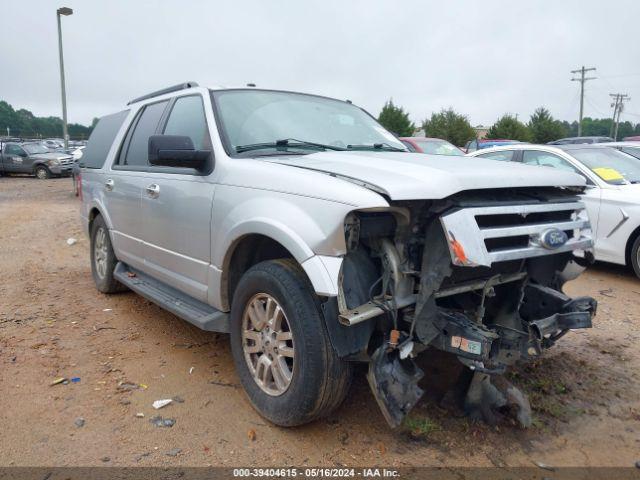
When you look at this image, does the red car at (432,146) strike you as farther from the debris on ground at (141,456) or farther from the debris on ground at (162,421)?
the debris on ground at (141,456)

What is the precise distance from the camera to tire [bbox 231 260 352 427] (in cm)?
269

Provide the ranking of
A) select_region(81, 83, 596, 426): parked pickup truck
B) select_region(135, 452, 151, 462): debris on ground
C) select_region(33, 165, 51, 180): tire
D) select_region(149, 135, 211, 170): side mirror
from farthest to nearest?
select_region(33, 165, 51, 180): tire < select_region(149, 135, 211, 170): side mirror < select_region(135, 452, 151, 462): debris on ground < select_region(81, 83, 596, 426): parked pickup truck

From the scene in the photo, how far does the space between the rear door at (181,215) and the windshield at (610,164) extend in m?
5.07

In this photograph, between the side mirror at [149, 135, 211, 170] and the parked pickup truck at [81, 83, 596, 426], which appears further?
the side mirror at [149, 135, 211, 170]

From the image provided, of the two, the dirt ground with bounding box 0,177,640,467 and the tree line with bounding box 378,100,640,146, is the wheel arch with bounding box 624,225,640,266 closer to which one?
the dirt ground with bounding box 0,177,640,467

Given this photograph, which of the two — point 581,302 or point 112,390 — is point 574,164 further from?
point 112,390

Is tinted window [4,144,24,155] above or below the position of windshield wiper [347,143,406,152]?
below

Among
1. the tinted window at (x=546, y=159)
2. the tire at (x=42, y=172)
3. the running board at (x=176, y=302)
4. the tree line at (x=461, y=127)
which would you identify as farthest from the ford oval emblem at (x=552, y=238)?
the tree line at (x=461, y=127)

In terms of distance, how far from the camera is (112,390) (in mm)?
3533

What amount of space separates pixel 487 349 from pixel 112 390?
2.44 metres

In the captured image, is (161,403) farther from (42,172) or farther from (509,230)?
(42,172)

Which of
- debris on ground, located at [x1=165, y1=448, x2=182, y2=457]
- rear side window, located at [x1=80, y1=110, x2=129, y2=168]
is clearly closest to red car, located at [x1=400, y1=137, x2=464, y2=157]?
rear side window, located at [x1=80, y1=110, x2=129, y2=168]

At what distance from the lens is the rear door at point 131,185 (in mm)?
4531

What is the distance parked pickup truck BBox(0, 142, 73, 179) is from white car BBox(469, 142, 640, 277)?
21.6 metres
